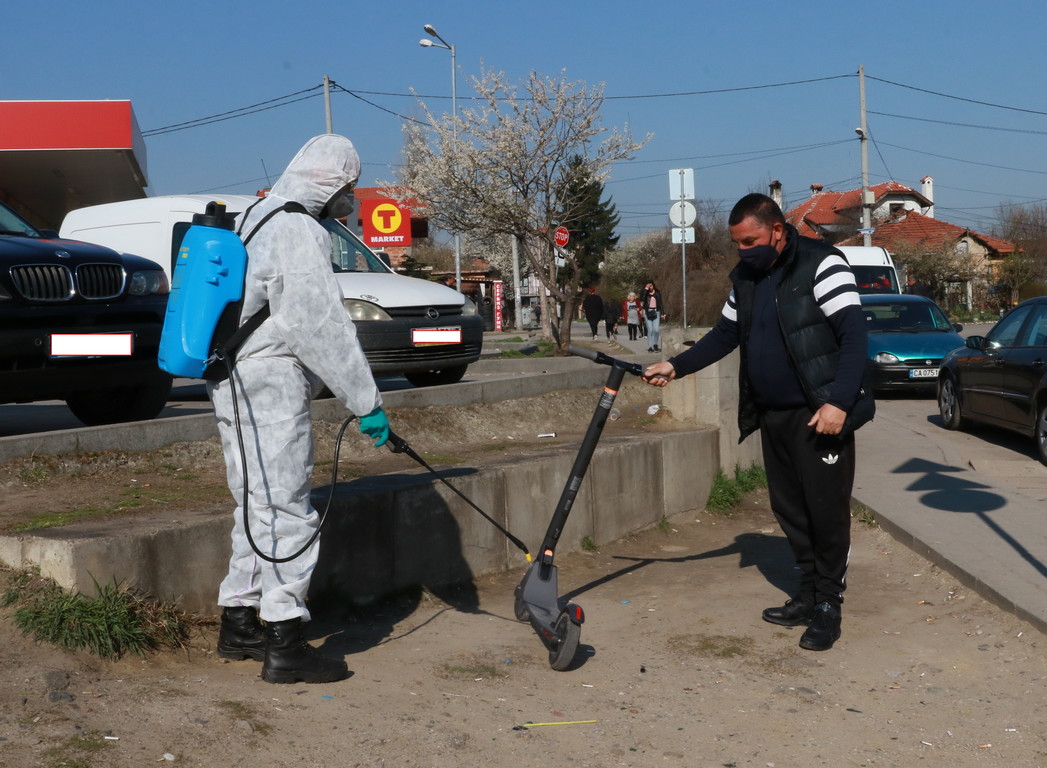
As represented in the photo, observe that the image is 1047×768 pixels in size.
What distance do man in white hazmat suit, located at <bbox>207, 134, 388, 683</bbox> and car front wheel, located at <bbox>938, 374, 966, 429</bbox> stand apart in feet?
33.2

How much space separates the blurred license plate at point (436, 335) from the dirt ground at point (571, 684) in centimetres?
301

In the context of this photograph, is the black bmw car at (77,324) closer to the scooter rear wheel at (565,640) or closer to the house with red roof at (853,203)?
the scooter rear wheel at (565,640)

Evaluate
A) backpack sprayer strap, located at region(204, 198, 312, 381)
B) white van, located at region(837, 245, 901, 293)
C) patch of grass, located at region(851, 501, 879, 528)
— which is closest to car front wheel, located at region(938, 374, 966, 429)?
patch of grass, located at region(851, 501, 879, 528)

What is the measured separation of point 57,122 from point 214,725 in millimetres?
19889

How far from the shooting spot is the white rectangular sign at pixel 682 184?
19172mm

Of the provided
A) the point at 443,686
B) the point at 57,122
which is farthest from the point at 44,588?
the point at 57,122

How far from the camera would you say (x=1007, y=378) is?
11.1m

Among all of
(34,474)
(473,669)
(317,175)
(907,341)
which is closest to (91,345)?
(34,474)

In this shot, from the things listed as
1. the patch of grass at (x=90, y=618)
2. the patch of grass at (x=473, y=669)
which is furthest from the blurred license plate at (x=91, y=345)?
the patch of grass at (x=473, y=669)

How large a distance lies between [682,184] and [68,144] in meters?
11.3

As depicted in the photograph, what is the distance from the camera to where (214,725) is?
11.2 feet

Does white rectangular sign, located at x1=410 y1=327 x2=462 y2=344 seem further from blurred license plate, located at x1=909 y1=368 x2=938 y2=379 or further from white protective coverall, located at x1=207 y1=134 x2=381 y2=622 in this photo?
blurred license plate, located at x1=909 y1=368 x2=938 y2=379

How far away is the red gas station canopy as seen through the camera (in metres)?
20.7

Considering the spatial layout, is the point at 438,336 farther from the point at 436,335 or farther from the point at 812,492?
the point at 812,492
